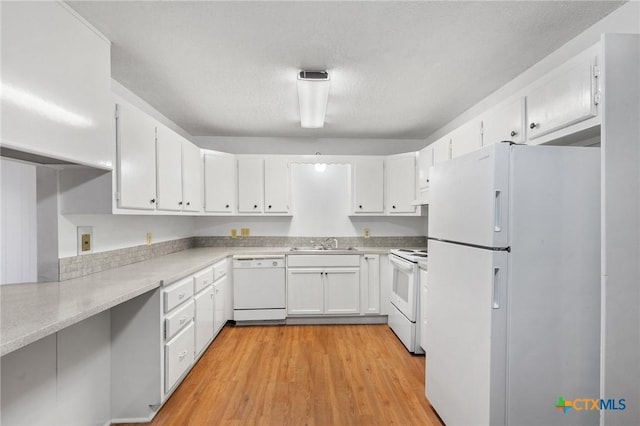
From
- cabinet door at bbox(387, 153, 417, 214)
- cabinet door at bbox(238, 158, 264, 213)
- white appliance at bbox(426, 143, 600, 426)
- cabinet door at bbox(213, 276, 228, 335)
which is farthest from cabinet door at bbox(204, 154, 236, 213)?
white appliance at bbox(426, 143, 600, 426)

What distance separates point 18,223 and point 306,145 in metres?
3.01

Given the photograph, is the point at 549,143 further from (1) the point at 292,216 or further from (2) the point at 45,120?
(1) the point at 292,216

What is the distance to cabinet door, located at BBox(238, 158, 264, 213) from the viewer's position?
363cm

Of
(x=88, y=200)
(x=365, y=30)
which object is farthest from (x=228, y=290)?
(x=365, y=30)

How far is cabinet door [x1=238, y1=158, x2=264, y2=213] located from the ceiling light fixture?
0.99 meters

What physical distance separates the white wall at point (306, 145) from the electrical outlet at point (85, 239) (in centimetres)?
224

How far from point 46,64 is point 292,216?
9.39ft

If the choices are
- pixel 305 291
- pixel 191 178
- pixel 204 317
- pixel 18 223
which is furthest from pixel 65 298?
pixel 305 291

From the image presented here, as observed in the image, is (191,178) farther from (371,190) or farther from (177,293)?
(371,190)

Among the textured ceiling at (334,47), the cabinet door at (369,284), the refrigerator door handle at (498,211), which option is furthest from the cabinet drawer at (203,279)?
the refrigerator door handle at (498,211)

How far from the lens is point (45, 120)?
4.16ft

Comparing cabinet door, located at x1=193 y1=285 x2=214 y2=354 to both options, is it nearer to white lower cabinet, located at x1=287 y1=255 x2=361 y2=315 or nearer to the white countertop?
the white countertop

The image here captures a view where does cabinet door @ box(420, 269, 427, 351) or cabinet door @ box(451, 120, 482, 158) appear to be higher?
cabinet door @ box(451, 120, 482, 158)

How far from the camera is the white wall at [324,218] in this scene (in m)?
3.95
